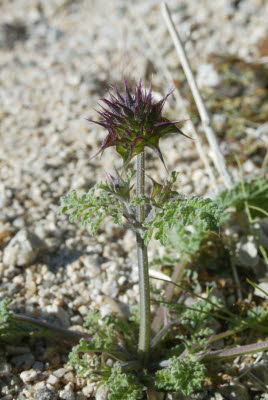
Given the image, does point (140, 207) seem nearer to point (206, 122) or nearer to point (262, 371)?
point (262, 371)

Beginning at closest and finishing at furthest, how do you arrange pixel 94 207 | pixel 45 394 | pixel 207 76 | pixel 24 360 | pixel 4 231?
1. pixel 94 207
2. pixel 45 394
3. pixel 24 360
4. pixel 4 231
5. pixel 207 76

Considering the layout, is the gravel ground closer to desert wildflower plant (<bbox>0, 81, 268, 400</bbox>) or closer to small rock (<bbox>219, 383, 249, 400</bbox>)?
small rock (<bbox>219, 383, 249, 400</bbox>)

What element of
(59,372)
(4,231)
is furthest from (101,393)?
(4,231)

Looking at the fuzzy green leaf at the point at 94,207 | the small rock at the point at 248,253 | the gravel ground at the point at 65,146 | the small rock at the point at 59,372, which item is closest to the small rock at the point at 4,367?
the gravel ground at the point at 65,146

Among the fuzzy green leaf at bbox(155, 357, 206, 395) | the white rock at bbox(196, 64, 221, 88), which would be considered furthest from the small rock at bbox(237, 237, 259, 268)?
the white rock at bbox(196, 64, 221, 88)

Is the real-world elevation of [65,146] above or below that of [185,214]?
above

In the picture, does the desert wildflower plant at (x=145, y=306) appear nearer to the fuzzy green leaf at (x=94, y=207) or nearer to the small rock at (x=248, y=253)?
the fuzzy green leaf at (x=94, y=207)

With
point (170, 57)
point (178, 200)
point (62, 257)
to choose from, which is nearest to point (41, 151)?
point (62, 257)
